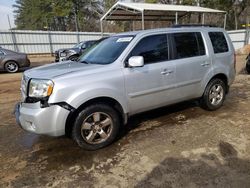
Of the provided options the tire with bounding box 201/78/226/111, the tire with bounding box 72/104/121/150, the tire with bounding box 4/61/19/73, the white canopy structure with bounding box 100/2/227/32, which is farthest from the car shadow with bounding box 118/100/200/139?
the white canopy structure with bounding box 100/2/227/32

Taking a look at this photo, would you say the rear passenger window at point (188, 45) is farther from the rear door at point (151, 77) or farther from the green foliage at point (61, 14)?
the green foliage at point (61, 14)

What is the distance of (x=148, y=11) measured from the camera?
1992 cm

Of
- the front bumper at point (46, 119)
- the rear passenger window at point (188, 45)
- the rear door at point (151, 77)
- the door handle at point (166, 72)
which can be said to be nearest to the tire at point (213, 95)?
the rear passenger window at point (188, 45)

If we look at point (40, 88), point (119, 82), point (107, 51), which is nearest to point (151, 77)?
point (119, 82)

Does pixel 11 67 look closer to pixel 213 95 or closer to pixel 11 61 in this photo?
pixel 11 61

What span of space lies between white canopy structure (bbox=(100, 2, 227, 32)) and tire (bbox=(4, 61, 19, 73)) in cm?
899

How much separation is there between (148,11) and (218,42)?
1583 centimetres

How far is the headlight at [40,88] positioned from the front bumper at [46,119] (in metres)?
0.14

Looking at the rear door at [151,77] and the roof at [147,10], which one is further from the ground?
the roof at [147,10]

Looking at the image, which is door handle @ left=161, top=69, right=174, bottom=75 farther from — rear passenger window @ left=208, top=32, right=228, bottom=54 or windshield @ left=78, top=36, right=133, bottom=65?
rear passenger window @ left=208, top=32, right=228, bottom=54

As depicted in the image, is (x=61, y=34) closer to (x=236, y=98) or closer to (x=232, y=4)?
(x=232, y=4)

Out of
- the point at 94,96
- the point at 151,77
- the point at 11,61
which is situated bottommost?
the point at 11,61

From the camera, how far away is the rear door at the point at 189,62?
177 inches

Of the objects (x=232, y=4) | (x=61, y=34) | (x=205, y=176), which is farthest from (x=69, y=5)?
(x=205, y=176)
